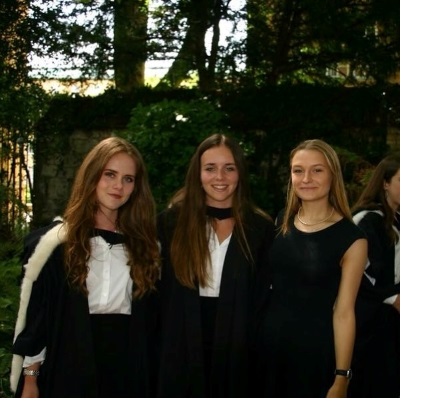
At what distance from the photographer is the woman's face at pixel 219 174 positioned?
3.55 m

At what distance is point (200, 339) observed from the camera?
344 cm

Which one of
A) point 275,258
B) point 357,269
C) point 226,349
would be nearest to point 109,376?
point 226,349

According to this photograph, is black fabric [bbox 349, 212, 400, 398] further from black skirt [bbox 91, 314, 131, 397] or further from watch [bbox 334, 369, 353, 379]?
black skirt [bbox 91, 314, 131, 397]

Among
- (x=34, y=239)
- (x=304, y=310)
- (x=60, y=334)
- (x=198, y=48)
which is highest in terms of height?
(x=198, y=48)

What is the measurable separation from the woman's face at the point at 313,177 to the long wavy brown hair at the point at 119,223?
795 millimetres

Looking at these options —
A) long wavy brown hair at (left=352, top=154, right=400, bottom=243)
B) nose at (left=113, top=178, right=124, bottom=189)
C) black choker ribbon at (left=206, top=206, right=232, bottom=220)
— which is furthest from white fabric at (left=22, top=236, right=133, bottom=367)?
long wavy brown hair at (left=352, top=154, right=400, bottom=243)

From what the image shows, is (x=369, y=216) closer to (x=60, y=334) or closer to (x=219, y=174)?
(x=219, y=174)

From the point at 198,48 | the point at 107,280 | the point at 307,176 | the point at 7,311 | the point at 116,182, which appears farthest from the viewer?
the point at 198,48

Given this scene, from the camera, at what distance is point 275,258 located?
11.5 feet

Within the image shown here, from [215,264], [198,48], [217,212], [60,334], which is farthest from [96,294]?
[198,48]

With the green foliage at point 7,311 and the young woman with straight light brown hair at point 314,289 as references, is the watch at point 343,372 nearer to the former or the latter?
the young woman with straight light brown hair at point 314,289

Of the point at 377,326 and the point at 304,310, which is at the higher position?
the point at 304,310

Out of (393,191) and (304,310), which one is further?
(393,191)

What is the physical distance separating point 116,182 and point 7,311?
1.64 m
